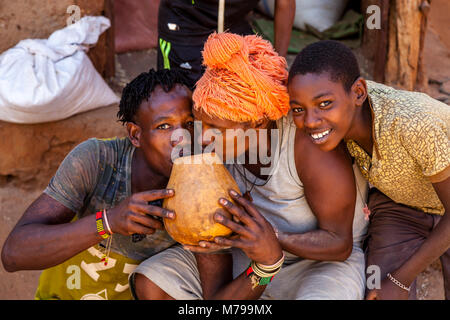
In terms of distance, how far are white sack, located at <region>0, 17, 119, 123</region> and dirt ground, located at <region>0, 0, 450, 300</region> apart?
0.60m

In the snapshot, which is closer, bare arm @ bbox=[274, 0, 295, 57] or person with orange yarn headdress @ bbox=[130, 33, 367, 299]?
person with orange yarn headdress @ bbox=[130, 33, 367, 299]

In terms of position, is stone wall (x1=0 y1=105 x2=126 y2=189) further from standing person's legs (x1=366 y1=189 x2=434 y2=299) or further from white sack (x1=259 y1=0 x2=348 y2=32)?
white sack (x1=259 y1=0 x2=348 y2=32)

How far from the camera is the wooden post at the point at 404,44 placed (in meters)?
4.45

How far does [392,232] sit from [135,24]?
12.0 feet

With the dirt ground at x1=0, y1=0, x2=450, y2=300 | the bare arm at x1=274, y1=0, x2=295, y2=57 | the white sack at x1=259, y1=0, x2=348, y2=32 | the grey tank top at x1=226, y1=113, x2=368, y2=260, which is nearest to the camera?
the grey tank top at x1=226, y1=113, x2=368, y2=260

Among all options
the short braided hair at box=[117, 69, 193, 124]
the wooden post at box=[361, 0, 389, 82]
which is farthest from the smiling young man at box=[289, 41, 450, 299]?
the wooden post at box=[361, 0, 389, 82]

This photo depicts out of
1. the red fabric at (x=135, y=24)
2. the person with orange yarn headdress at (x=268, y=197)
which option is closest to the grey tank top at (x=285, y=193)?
the person with orange yarn headdress at (x=268, y=197)

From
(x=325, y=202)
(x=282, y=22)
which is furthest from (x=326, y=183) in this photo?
(x=282, y=22)

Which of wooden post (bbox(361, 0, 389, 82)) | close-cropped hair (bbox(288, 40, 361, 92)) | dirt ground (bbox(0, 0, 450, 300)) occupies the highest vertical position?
close-cropped hair (bbox(288, 40, 361, 92))

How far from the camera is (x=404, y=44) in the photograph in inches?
179

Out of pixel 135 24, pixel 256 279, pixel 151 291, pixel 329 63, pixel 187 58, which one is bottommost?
pixel 151 291

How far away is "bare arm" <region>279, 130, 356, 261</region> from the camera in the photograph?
7.70 feet

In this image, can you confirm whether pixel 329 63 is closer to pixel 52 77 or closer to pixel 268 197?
pixel 268 197

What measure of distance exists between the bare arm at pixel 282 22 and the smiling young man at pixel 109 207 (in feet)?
3.10
